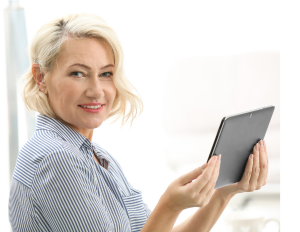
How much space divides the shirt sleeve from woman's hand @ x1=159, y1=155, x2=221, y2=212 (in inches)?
6.4

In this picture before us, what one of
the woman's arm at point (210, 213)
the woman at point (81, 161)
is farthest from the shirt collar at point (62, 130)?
the woman's arm at point (210, 213)

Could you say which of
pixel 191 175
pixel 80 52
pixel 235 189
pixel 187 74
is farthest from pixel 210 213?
pixel 187 74

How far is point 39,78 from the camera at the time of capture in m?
1.03

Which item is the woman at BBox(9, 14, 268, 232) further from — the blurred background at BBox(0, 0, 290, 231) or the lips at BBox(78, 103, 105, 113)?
the blurred background at BBox(0, 0, 290, 231)

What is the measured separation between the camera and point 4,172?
2439mm

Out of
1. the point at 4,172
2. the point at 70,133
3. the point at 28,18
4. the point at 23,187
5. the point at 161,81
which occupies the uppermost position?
the point at 28,18

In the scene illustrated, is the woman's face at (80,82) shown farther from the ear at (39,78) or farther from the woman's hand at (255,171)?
the woman's hand at (255,171)

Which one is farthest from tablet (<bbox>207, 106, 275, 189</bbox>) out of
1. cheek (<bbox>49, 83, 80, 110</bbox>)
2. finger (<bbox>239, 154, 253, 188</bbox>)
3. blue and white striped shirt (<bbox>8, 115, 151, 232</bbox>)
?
cheek (<bbox>49, 83, 80, 110</bbox>)

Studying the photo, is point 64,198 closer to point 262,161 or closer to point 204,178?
point 204,178

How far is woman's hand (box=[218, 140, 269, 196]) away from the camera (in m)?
1.05

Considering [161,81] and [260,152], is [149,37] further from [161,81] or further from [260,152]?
[260,152]

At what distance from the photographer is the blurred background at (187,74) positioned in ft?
6.18

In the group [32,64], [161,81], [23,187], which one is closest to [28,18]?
[161,81]

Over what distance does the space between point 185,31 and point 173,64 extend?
0.64 ft
